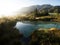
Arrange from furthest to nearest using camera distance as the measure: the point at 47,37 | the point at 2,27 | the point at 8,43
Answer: the point at 47,37
the point at 2,27
the point at 8,43

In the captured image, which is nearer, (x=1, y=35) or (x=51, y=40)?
(x=1, y=35)

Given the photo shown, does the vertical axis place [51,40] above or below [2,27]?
below

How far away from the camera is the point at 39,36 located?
15180 mm

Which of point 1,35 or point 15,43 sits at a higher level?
point 1,35

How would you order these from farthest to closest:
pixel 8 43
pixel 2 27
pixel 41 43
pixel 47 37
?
pixel 47 37 < pixel 41 43 < pixel 2 27 < pixel 8 43

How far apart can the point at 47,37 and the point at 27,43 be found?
7.52ft

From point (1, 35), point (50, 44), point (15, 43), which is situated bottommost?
point (50, 44)

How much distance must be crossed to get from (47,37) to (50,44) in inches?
60.6

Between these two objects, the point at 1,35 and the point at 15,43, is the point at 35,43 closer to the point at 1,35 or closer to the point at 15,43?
the point at 15,43

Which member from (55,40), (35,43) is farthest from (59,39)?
(35,43)

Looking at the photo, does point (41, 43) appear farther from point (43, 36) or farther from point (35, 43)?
point (43, 36)

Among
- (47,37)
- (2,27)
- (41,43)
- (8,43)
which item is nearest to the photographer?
(8,43)

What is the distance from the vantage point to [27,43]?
1391cm

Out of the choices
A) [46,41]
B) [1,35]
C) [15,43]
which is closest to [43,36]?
[46,41]
